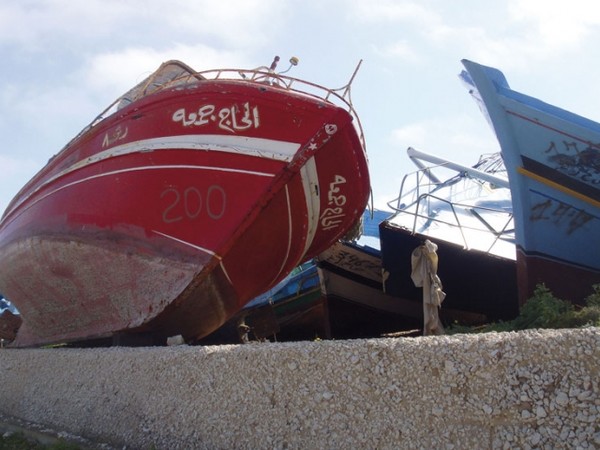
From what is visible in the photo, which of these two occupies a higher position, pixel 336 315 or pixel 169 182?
pixel 169 182

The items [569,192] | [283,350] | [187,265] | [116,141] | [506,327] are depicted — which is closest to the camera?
[283,350]

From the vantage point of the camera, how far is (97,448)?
4793 millimetres

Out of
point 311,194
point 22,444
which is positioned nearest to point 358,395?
point 22,444

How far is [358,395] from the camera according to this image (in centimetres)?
358

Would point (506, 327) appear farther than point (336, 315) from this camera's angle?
No

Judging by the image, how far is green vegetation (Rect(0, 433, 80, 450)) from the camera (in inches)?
195

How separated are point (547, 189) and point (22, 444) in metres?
7.21

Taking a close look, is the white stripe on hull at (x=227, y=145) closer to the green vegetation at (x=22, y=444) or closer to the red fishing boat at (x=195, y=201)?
the red fishing boat at (x=195, y=201)

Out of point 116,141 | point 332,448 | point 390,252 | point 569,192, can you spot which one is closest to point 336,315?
point 390,252

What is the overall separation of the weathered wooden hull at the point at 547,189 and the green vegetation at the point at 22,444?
6379 millimetres

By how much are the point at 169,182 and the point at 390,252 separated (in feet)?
15.5

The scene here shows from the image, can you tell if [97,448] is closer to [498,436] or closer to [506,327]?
[498,436]

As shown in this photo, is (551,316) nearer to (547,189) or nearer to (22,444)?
(547,189)

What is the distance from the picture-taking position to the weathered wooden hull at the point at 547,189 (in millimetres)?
7926
